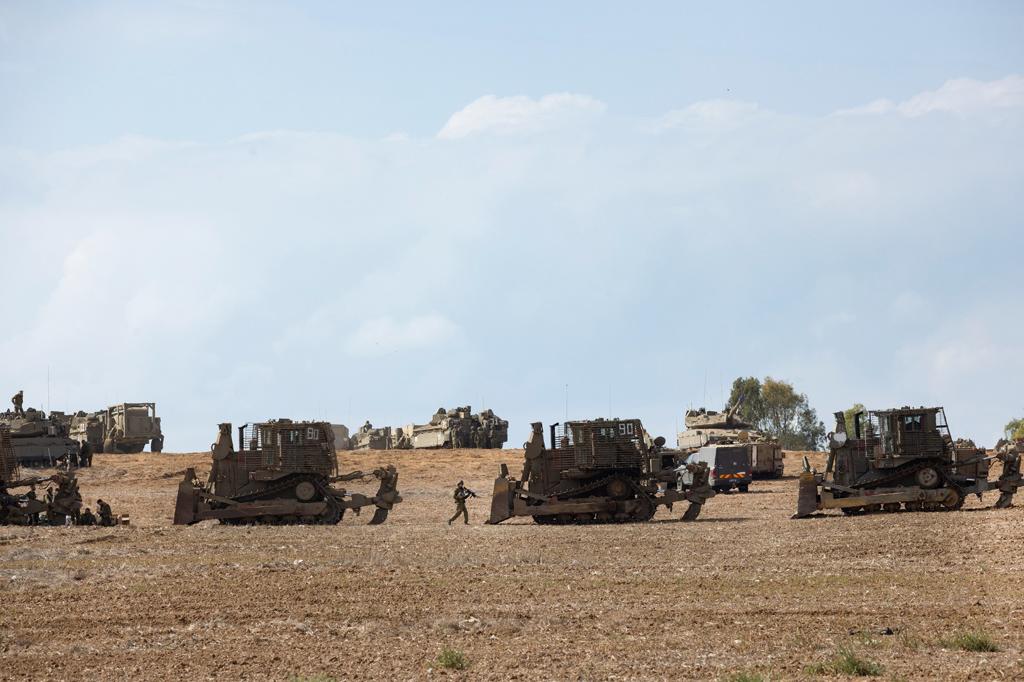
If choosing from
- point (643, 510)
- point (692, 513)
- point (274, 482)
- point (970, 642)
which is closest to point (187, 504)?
point (274, 482)

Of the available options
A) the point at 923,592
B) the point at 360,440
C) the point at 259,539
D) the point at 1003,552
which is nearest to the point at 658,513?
the point at 259,539

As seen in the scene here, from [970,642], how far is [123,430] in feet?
190

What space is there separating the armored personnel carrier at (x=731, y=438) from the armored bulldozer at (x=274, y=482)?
66.2ft

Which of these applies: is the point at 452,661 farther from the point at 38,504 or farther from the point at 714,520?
the point at 38,504

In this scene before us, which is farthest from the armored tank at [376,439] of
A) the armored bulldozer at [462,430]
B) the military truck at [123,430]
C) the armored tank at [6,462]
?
the armored tank at [6,462]

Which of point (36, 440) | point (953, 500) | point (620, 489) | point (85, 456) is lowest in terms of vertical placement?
point (953, 500)

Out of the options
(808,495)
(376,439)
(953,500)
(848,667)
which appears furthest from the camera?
(376,439)

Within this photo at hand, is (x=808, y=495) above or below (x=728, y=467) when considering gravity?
below

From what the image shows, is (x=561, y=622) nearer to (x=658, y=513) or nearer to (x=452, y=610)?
(x=452, y=610)

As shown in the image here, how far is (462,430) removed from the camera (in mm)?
70125

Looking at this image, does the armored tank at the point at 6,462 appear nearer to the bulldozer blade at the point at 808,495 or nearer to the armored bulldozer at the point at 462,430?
the bulldozer blade at the point at 808,495

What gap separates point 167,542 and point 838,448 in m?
14.3

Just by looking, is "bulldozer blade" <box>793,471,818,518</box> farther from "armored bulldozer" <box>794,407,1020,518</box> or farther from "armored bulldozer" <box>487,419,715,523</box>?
"armored bulldozer" <box>487,419,715,523</box>

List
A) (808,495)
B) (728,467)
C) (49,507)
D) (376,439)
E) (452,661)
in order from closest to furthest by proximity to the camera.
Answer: (452,661) < (808,495) < (49,507) < (728,467) < (376,439)
